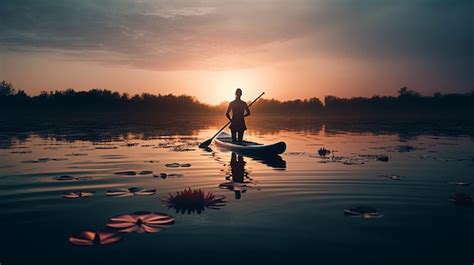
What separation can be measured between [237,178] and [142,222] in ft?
16.4

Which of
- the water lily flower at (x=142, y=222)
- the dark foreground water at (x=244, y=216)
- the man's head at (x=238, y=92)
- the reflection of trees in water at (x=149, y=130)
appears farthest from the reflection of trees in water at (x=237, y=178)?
the reflection of trees in water at (x=149, y=130)

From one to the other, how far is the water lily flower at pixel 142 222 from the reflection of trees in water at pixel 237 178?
2243 millimetres

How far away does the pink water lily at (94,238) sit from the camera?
4.71m

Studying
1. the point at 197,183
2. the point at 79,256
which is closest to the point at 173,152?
the point at 197,183

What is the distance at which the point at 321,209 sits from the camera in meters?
6.70

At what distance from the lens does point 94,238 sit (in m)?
4.75

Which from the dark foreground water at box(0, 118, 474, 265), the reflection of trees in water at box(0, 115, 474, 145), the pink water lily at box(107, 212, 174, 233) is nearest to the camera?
the dark foreground water at box(0, 118, 474, 265)

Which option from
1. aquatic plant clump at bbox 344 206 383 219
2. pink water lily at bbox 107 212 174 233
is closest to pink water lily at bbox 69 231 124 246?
pink water lily at bbox 107 212 174 233

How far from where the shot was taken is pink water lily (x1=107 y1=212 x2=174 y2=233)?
5.21m

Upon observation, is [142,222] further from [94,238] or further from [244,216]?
[244,216]

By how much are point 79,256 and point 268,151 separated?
35.9 ft

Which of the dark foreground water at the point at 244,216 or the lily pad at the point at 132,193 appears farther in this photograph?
the lily pad at the point at 132,193

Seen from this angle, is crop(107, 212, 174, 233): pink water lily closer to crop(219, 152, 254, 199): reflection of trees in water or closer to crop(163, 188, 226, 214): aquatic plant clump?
crop(163, 188, 226, 214): aquatic plant clump

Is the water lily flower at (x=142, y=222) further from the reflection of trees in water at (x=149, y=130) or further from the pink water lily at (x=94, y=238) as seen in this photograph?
the reflection of trees in water at (x=149, y=130)
